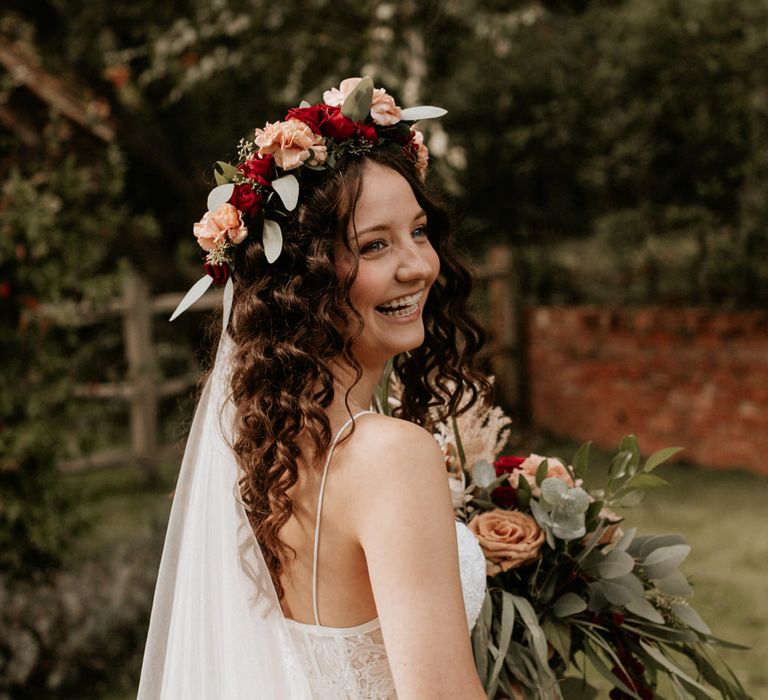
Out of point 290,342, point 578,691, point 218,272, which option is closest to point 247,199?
point 218,272

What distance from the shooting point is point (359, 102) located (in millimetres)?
1850

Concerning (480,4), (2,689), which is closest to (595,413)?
(480,4)

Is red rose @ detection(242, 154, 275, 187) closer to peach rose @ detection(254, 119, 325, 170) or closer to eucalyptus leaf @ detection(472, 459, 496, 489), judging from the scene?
peach rose @ detection(254, 119, 325, 170)

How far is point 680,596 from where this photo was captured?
2066 mm

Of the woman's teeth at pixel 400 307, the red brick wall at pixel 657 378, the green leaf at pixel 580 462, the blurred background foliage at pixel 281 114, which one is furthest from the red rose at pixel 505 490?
the red brick wall at pixel 657 378

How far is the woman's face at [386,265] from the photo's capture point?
1.70 m

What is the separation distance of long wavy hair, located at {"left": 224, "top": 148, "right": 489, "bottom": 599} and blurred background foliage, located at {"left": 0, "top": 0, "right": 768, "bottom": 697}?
2.91 meters

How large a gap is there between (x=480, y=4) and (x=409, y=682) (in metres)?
7.73

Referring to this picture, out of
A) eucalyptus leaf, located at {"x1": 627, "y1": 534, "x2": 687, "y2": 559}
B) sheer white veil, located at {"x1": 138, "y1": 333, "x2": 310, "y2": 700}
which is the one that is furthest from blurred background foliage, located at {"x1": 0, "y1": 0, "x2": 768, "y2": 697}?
eucalyptus leaf, located at {"x1": 627, "y1": 534, "x2": 687, "y2": 559}

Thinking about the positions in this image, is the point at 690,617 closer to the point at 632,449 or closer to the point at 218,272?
the point at 632,449

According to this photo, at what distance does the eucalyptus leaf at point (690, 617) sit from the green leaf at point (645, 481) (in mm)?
263

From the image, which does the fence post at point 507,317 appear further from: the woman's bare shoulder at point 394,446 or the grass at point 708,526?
the woman's bare shoulder at point 394,446

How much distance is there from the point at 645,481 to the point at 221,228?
1.05m

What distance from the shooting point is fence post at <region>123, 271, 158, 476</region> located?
748 centimetres
